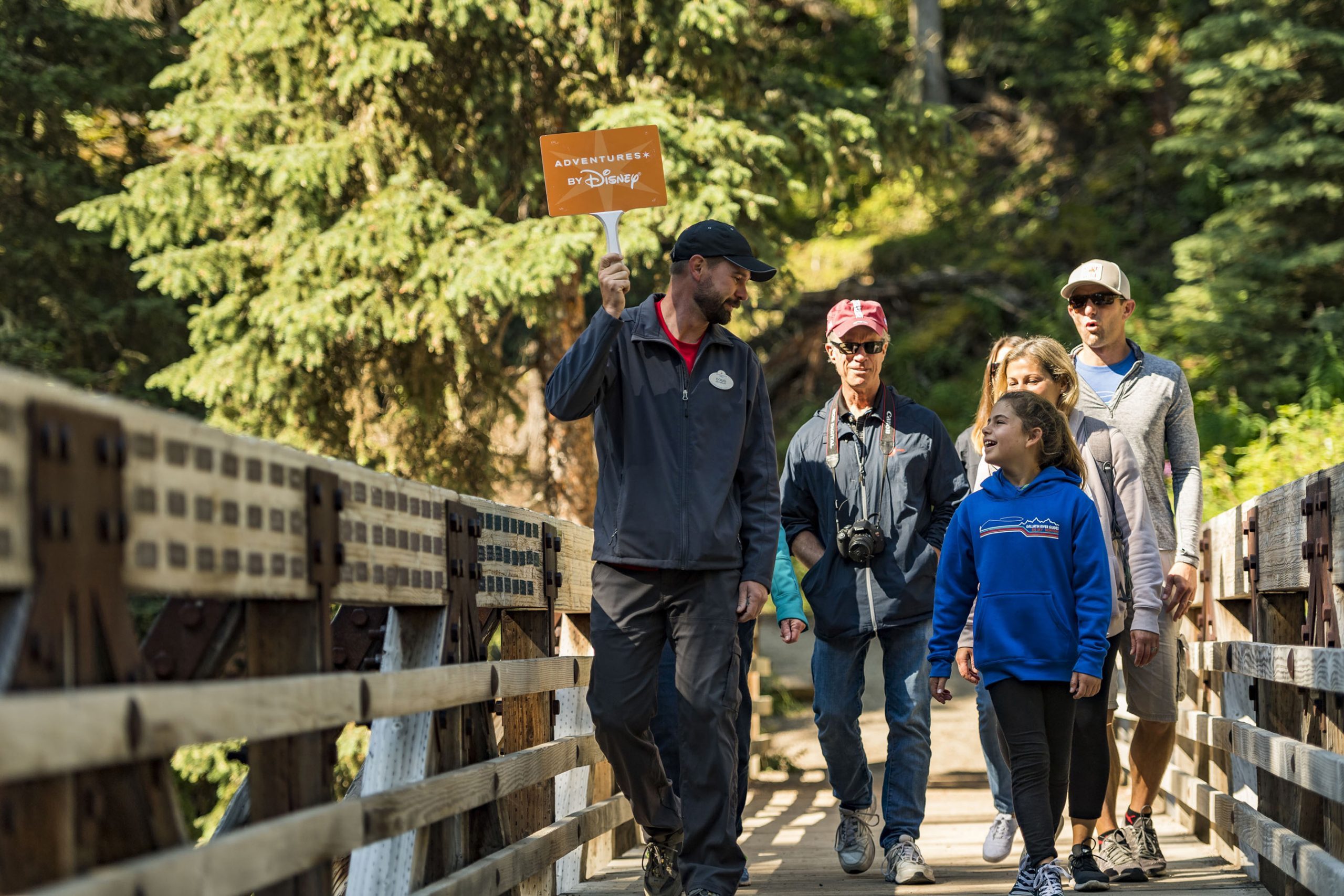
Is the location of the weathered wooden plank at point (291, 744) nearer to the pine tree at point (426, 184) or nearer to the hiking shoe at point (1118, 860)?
the hiking shoe at point (1118, 860)

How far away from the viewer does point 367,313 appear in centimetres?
1140

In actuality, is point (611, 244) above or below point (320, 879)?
above

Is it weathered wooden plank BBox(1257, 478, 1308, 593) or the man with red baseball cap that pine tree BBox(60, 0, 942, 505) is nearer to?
the man with red baseball cap

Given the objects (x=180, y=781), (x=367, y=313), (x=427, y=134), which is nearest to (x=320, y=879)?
(x=367, y=313)

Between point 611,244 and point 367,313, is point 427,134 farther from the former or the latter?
point 611,244

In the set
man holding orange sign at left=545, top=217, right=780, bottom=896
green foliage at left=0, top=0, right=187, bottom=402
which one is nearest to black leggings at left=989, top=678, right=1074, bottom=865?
man holding orange sign at left=545, top=217, right=780, bottom=896

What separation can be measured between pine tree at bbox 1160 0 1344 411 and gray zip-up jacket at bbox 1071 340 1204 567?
35.3 ft

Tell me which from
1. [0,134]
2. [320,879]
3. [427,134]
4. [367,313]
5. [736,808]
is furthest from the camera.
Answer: [0,134]

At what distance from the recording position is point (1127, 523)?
5.58 m

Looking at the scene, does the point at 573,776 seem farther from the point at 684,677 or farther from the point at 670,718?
the point at 684,677

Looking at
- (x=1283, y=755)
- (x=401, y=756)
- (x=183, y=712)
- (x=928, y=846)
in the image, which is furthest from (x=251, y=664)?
(x=928, y=846)

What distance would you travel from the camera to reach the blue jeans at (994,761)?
6156mm

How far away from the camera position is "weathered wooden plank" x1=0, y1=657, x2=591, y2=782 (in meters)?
1.95

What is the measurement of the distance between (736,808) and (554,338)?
7.93 metres
